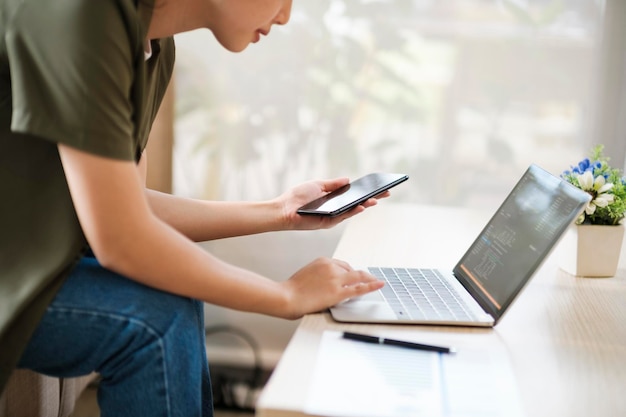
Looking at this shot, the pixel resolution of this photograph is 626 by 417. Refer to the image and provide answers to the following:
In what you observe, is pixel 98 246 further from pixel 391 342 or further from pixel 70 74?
pixel 391 342

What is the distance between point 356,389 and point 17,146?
0.53m

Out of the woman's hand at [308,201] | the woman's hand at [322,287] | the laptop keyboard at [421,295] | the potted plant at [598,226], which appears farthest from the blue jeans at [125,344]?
the potted plant at [598,226]

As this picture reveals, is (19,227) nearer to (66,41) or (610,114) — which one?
(66,41)

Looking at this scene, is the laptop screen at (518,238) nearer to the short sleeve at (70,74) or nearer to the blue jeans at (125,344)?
the blue jeans at (125,344)

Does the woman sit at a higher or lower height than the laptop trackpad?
higher

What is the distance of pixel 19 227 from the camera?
3.18 feet

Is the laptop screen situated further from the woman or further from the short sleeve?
the short sleeve

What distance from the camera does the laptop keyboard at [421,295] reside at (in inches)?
40.0

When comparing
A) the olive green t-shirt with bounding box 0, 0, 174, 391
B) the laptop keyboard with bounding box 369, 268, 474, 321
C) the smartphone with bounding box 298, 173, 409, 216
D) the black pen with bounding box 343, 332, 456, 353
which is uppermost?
the olive green t-shirt with bounding box 0, 0, 174, 391

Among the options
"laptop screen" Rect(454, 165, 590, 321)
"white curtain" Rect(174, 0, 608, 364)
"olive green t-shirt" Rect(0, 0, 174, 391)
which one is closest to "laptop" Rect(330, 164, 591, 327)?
"laptop screen" Rect(454, 165, 590, 321)

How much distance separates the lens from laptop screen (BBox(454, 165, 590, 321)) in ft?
3.34

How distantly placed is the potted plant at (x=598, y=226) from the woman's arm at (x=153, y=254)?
1.62ft

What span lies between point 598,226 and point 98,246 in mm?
832

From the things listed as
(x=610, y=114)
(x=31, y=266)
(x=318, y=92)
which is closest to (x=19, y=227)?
(x=31, y=266)
